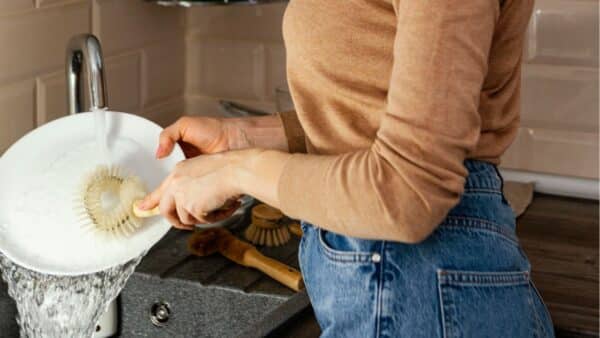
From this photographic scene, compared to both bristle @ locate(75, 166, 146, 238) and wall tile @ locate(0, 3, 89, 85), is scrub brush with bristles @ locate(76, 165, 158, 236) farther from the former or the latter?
wall tile @ locate(0, 3, 89, 85)

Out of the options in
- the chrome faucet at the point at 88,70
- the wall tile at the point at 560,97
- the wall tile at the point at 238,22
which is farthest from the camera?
the wall tile at the point at 238,22

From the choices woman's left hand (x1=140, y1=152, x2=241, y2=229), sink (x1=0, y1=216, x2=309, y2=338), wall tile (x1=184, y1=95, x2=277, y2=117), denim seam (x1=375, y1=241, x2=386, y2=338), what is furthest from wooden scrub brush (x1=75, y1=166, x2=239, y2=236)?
wall tile (x1=184, y1=95, x2=277, y2=117)

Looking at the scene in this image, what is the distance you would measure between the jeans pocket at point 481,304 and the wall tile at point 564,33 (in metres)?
0.88

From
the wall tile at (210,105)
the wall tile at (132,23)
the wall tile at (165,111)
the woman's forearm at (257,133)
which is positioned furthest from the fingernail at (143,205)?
the wall tile at (210,105)

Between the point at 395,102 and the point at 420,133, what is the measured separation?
0.03 metres

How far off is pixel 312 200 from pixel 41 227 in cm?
42

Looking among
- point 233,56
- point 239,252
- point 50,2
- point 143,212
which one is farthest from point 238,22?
point 143,212

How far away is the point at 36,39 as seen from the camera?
1.41 m

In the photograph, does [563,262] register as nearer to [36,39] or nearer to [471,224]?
[471,224]

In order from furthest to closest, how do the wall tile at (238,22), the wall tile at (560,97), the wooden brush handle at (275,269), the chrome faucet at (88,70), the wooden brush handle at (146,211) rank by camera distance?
the wall tile at (238,22), the wall tile at (560,97), the wooden brush handle at (275,269), the chrome faucet at (88,70), the wooden brush handle at (146,211)

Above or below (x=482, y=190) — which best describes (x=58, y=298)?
below

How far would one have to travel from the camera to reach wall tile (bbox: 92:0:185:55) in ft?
5.22

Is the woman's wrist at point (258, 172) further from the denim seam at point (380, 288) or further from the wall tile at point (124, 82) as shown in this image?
the wall tile at point (124, 82)

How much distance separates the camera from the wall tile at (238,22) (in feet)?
6.02
